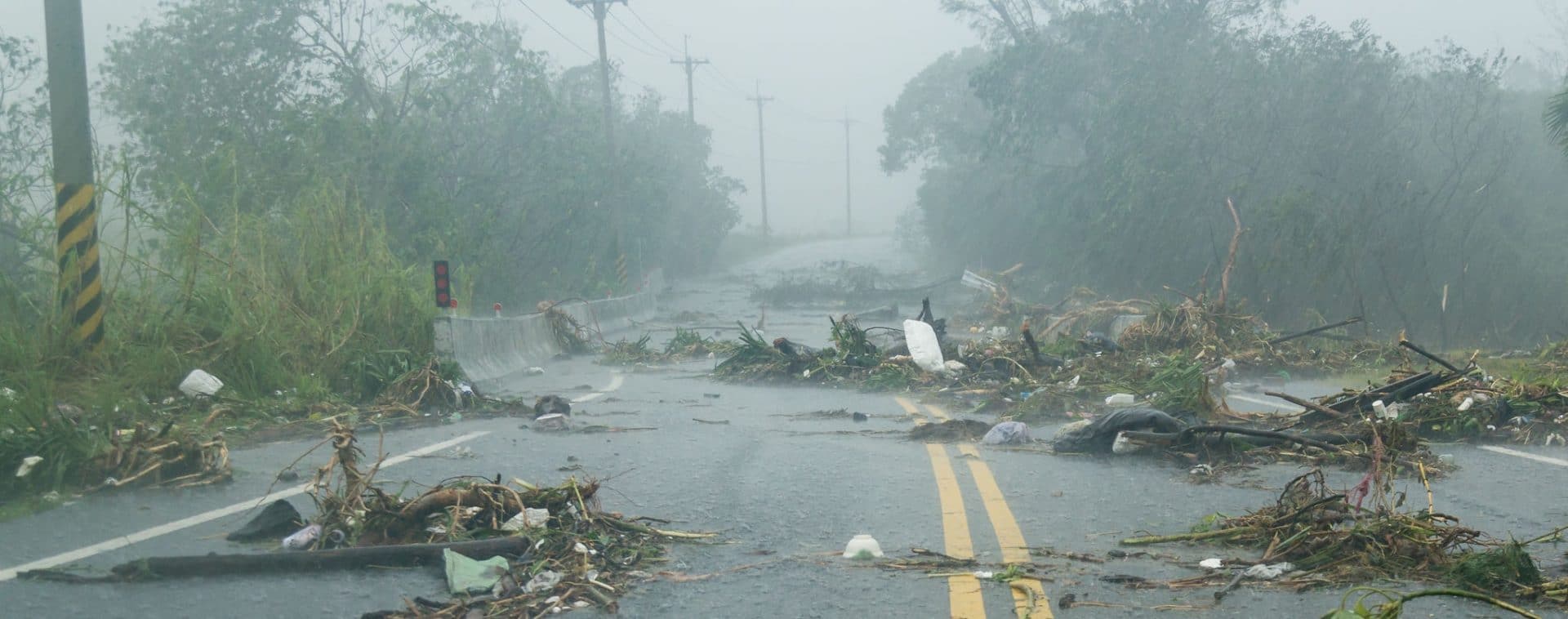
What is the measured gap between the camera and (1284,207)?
2519 centimetres

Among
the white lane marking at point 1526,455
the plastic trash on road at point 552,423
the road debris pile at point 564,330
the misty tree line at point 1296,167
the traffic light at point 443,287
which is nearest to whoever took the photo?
the white lane marking at point 1526,455

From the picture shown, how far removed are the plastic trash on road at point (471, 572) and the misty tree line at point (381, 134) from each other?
45.0ft

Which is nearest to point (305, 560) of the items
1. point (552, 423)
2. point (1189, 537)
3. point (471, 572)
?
point (471, 572)

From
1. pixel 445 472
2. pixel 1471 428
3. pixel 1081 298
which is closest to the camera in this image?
pixel 445 472

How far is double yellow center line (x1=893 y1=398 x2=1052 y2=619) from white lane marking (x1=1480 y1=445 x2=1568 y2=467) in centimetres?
360

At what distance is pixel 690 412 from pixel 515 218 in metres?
24.5

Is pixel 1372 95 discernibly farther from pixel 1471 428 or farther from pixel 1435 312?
pixel 1471 428

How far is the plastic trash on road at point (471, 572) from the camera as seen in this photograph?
5059 mm

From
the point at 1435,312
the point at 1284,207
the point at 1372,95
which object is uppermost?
the point at 1372,95

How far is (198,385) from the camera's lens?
1138cm

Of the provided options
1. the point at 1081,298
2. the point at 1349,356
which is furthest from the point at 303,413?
the point at 1081,298

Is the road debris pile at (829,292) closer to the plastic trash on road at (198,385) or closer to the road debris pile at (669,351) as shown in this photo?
the road debris pile at (669,351)

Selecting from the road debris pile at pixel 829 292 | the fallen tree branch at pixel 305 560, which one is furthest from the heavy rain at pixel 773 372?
the road debris pile at pixel 829 292

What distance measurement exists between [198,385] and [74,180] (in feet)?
7.32
